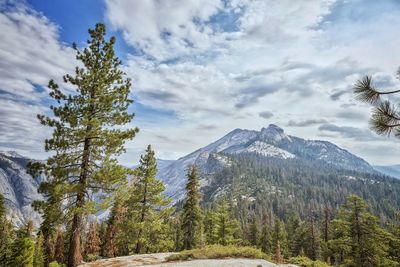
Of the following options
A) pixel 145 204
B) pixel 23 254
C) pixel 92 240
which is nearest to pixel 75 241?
pixel 145 204

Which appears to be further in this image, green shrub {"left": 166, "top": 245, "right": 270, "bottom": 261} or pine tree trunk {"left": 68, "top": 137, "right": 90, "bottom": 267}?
green shrub {"left": 166, "top": 245, "right": 270, "bottom": 261}

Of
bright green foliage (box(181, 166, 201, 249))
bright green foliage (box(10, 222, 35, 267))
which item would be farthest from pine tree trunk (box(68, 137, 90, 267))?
bright green foliage (box(181, 166, 201, 249))

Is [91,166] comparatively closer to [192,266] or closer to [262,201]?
[192,266]

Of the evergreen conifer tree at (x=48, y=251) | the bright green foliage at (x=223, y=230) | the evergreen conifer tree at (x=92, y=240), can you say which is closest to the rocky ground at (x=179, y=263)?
the evergreen conifer tree at (x=92, y=240)

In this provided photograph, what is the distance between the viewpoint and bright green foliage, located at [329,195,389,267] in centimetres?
2778

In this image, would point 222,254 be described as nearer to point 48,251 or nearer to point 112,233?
point 112,233

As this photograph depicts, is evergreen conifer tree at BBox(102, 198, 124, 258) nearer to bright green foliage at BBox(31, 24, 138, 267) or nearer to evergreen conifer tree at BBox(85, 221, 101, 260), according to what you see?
evergreen conifer tree at BBox(85, 221, 101, 260)

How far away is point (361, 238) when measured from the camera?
28.6m

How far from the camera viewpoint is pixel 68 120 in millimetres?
15727

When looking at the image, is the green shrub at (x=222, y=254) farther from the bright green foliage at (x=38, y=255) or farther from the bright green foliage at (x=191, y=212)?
the bright green foliage at (x=38, y=255)

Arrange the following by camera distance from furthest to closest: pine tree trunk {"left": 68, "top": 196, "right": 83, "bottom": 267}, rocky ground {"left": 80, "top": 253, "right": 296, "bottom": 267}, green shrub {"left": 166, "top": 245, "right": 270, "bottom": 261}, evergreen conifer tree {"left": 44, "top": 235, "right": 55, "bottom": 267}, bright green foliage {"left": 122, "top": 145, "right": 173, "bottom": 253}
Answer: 1. evergreen conifer tree {"left": 44, "top": 235, "right": 55, "bottom": 267}
2. bright green foliage {"left": 122, "top": 145, "right": 173, "bottom": 253}
3. green shrub {"left": 166, "top": 245, "right": 270, "bottom": 261}
4. pine tree trunk {"left": 68, "top": 196, "right": 83, "bottom": 267}
5. rocky ground {"left": 80, "top": 253, "right": 296, "bottom": 267}

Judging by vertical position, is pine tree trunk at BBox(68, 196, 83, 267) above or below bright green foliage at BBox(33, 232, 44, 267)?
above

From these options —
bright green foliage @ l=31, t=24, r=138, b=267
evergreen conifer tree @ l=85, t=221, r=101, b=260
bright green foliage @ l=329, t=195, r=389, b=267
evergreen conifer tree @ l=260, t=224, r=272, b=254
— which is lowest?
evergreen conifer tree @ l=260, t=224, r=272, b=254

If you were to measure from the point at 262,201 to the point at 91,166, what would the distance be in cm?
17900
